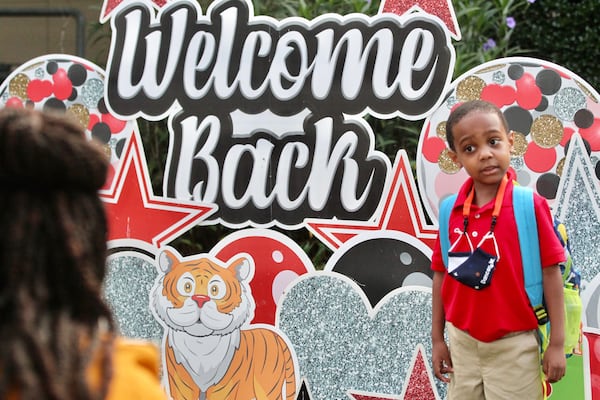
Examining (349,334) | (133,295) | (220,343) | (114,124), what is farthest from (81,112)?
(349,334)

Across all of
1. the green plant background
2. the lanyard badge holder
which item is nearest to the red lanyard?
the lanyard badge holder

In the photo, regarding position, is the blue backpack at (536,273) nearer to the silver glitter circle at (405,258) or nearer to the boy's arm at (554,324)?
the boy's arm at (554,324)

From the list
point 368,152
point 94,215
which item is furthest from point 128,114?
point 94,215

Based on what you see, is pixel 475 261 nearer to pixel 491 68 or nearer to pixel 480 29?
pixel 491 68

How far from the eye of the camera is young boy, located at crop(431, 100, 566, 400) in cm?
287

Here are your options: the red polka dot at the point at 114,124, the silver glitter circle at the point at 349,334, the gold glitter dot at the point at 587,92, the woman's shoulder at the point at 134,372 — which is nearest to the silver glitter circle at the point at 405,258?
the silver glitter circle at the point at 349,334

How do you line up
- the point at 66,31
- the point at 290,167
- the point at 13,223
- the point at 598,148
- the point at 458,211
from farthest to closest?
the point at 66,31, the point at 290,167, the point at 598,148, the point at 458,211, the point at 13,223

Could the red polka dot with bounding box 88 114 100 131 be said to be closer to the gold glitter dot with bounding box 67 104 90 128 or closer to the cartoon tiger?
the gold glitter dot with bounding box 67 104 90 128

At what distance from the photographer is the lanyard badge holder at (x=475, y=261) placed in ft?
9.55

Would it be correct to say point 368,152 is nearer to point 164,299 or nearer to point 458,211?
point 458,211

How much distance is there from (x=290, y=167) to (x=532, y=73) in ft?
3.57

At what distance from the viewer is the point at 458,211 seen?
3.09 m

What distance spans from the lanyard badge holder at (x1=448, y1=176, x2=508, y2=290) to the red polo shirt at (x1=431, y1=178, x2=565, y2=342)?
0.04 feet

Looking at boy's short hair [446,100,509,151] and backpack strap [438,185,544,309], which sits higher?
boy's short hair [446,100,509,151]
